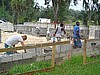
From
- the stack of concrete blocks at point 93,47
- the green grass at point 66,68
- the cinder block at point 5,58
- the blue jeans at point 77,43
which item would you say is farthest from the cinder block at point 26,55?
the stack of concrete blocks at point 93,47

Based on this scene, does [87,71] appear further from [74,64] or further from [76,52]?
[76,52]

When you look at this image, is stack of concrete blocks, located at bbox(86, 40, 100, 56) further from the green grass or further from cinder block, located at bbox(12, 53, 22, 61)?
cinder block, located at bbox(12, 53, 22, 61)

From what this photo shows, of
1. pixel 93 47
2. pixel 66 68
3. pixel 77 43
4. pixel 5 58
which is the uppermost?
pixel 5 58

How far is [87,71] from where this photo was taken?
25.8 ft

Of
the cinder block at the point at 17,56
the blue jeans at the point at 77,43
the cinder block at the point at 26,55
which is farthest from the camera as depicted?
the blue jeans at the point at 77,43

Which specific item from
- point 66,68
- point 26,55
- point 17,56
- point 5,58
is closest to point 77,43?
point 66,68

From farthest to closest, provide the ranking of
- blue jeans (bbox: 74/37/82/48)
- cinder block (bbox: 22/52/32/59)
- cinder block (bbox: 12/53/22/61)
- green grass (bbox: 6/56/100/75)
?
blue jeans (bbox: 74/37/82/48) < cinder block (bbox: 22/52/32/59) < cinder block (bbox: 12/53/22/61) < green grass (bbox: 6/56/100/75)

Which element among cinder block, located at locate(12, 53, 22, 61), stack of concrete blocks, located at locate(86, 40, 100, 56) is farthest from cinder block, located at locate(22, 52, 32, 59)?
stack of concrete blocks, located at locate(86, 40, 100, 56)

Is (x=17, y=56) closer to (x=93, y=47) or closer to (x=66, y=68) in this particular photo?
(x=66, y=68)

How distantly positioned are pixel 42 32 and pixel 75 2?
8140 mm

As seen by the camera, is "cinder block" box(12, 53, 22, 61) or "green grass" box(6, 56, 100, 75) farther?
"cinder block" box(12, 53, 22, 61)

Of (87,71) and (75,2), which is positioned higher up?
(75,2)

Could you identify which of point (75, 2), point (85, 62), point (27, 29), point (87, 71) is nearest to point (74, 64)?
point (85, 62)

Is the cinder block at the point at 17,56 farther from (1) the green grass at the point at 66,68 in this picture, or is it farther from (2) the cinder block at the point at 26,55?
(1) the green grass at the point at 66,68
